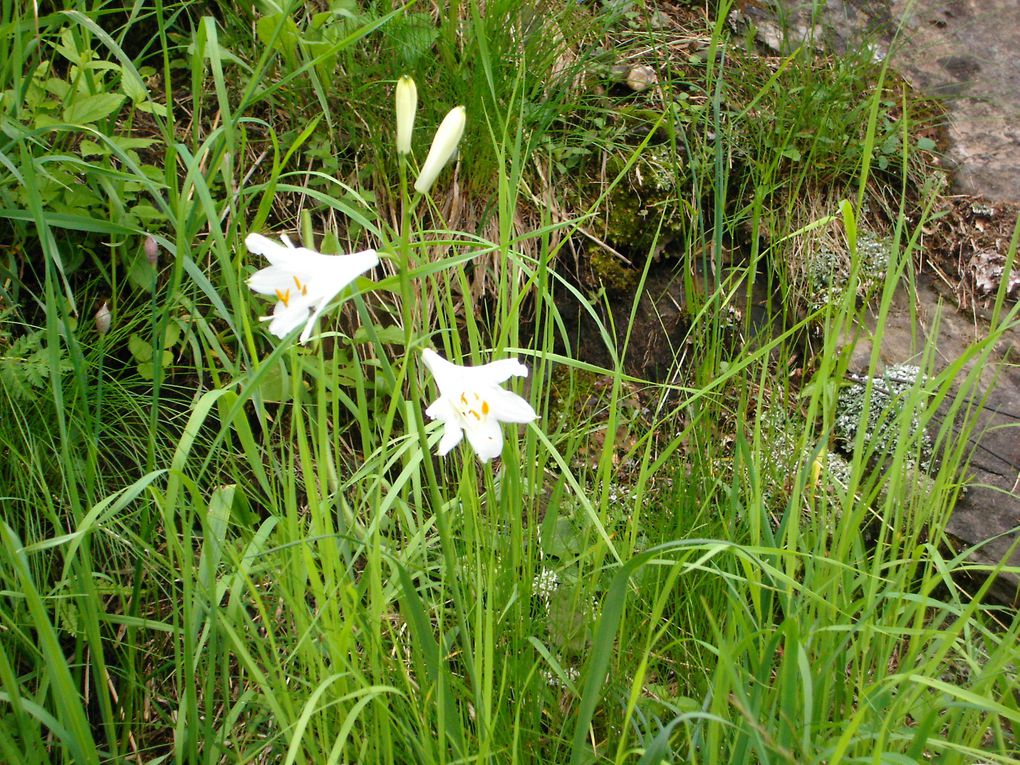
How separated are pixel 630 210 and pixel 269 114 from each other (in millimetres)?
1043

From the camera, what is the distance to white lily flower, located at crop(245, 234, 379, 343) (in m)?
1.10

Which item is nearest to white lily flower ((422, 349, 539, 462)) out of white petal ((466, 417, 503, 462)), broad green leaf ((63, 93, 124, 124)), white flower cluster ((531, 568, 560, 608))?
white petal ((466, 417, 503, 462))

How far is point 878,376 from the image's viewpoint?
95.0 inches

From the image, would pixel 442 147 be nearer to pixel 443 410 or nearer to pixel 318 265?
pixel 318 265

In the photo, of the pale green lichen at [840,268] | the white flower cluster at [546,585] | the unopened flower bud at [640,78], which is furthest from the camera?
the unopened flower bud at [640,78]

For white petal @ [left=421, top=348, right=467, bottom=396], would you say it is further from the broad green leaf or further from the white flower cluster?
the broad green leaf

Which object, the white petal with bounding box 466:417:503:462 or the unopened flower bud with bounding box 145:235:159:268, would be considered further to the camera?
the unopened flower bud with bounding box 145:235:159:268

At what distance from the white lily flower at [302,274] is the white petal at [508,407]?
233 mm

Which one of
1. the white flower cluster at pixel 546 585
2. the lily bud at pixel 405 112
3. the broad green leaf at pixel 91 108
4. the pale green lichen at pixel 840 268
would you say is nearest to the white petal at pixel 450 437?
the lily bud at pixel 405 112

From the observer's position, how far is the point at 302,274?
1.13 metres

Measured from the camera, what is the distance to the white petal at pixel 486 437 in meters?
1.14

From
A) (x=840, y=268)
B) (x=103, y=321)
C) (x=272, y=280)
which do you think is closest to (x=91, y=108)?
(x=103, y=321)

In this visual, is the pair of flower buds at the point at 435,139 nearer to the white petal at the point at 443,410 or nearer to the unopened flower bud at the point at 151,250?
the white petal at the point at 443,410

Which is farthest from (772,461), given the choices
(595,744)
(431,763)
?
(431,763)
